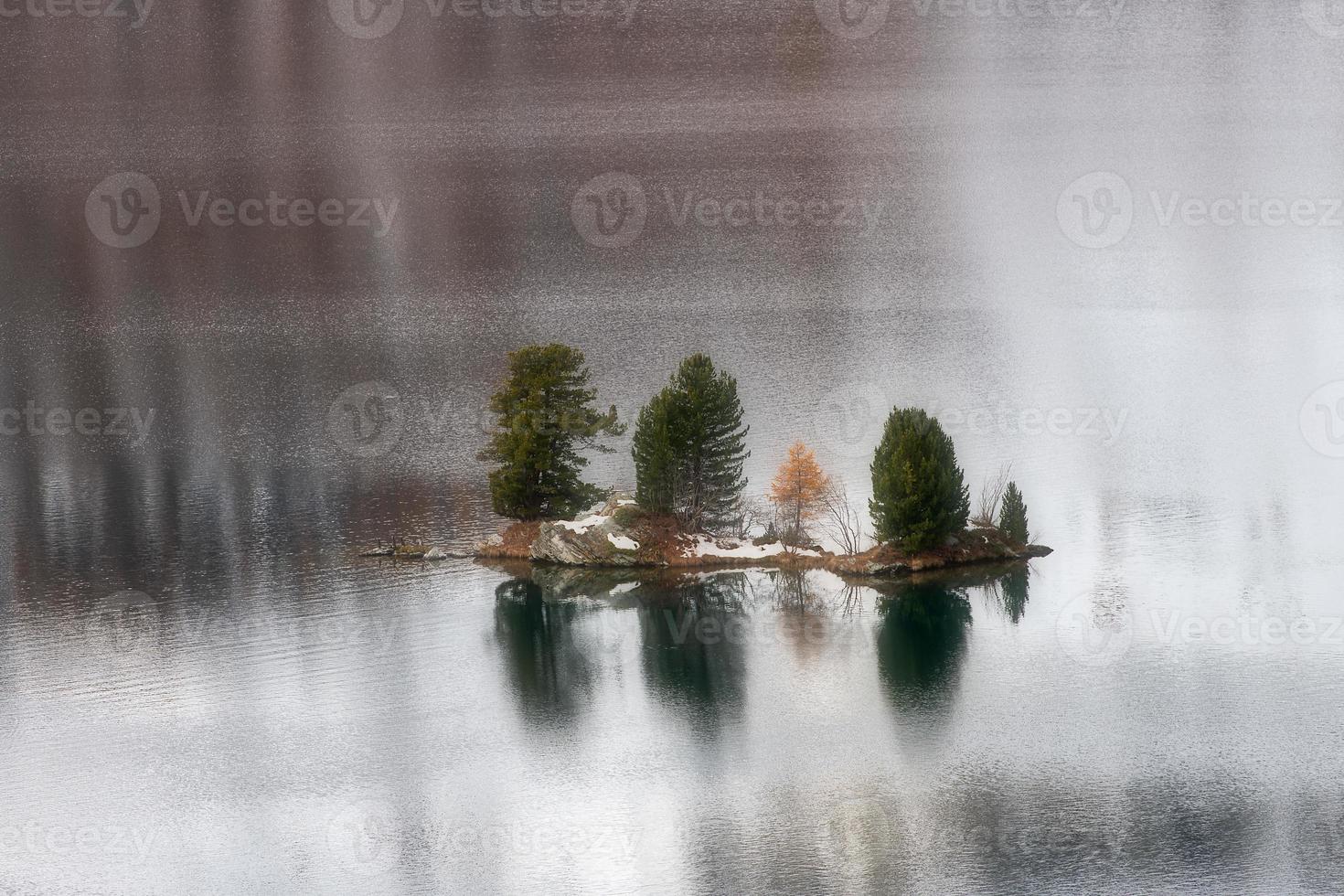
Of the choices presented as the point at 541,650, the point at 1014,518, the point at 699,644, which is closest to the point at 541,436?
the point at 541,650

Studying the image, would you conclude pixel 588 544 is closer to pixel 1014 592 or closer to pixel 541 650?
pixel 541 650

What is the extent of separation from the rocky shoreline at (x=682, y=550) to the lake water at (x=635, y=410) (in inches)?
38.9

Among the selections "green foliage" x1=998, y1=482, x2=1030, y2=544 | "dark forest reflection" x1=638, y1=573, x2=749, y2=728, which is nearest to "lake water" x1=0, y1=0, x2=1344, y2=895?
"dark forest reflection" x1=638, y1=573, x2=749, y2=728

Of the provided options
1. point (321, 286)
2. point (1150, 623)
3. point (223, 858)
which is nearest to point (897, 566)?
point (1150, 623)

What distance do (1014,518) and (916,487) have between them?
2681 mm

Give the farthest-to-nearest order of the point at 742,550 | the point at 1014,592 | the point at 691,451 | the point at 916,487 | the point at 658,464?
the point at 691,451 < the point at 658,464 < the point at 742,550 < the point at 916,487 < the point at 1014,592

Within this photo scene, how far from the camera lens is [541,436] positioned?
45.6 meters

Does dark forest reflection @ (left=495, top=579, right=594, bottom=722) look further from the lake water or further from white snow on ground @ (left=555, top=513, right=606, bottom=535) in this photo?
white snow on ground @ (left=555, top=513, right=606, bottom=535)

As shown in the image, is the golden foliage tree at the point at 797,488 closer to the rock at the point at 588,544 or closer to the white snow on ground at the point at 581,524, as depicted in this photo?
the rock at the point at 588,544

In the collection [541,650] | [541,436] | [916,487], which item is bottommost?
[541,650]

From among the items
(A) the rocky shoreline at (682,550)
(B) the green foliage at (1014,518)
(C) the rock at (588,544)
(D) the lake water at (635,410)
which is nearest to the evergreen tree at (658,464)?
(A) the rocky shoreline at (682,550)

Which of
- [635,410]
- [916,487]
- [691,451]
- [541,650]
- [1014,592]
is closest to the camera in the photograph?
[541,650]

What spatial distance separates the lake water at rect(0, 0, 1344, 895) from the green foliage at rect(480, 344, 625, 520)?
5.73 feet

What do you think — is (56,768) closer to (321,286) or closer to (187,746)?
(187,746)
